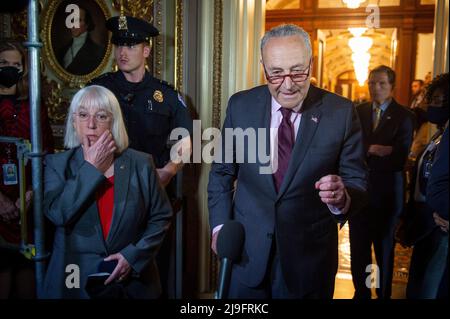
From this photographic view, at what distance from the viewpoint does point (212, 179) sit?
1.83 metres

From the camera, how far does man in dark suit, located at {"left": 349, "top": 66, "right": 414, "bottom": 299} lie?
9.43 feet

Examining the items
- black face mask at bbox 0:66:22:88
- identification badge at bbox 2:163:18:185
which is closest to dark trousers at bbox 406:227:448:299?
identification badge at bbox 2:163:18:185

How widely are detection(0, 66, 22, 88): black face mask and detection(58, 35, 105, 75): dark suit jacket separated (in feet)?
1.49

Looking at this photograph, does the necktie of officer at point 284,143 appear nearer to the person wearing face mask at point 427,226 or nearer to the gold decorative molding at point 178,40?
the person wearing face mask at point 427,226

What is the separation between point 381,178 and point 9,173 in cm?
223

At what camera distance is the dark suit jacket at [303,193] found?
162 centimetres

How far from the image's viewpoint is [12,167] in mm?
1628

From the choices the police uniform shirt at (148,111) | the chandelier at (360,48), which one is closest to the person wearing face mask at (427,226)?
the police uniform shirt at (148,111)

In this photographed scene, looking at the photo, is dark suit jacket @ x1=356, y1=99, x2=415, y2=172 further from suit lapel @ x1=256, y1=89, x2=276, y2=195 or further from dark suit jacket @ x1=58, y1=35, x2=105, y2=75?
dark suit jacket @ x1=58, y1=35, x2=105, y2=75

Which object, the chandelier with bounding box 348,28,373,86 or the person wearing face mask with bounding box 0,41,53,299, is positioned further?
the chandelier with bounding box 348,28,373,86

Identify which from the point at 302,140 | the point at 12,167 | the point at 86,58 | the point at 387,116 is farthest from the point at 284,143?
the point at 387,116

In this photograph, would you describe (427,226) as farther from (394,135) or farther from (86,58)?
(86,58)

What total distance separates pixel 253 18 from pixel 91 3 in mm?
1063

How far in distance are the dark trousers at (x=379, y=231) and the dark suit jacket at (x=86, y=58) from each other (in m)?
1.86
